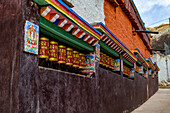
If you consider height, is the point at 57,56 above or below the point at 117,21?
below

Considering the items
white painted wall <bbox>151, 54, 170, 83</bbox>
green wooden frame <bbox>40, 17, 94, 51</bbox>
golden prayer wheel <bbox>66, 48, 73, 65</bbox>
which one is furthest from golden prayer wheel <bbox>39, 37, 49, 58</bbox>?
white painted wall <bbox>151, 54, 170, 83</bbox>

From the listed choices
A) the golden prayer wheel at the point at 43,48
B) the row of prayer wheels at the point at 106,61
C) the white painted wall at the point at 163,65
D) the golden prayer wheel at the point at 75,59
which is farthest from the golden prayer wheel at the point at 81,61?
the white painted wall at the point at 163,65

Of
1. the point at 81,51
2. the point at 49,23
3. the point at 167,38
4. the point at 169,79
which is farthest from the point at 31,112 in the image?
the point at 167,38

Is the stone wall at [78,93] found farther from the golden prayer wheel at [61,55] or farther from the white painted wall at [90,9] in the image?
the white painted wall at [90,9]

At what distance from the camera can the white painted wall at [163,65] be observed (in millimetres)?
25895

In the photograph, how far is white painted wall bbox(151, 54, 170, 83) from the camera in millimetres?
25895

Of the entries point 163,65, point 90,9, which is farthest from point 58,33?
point 163,65

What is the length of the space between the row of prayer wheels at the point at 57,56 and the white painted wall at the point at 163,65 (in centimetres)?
2243

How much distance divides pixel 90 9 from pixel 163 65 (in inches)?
971

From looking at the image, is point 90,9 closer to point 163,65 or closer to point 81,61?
point 81,61

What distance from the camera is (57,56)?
10.3 ft

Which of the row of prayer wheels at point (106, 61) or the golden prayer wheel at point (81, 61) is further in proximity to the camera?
the row of prayer wheels at point (106, 61)

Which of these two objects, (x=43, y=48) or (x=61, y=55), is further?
(x=61, y=55)

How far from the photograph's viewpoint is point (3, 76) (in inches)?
85.0
